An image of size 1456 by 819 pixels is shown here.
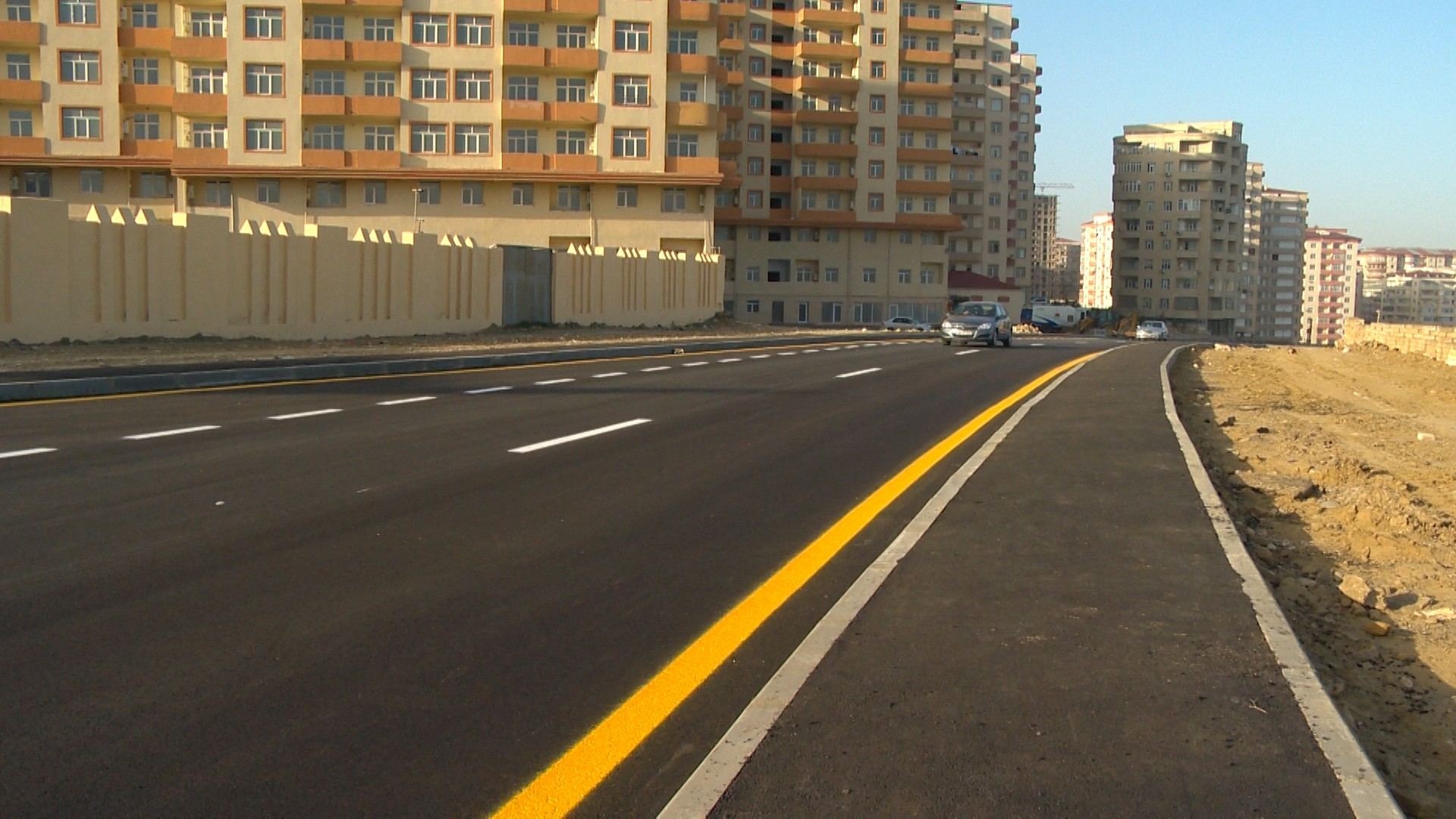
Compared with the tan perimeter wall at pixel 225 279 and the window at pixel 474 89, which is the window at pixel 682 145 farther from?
the tan perimeter wall at pixel 225 279

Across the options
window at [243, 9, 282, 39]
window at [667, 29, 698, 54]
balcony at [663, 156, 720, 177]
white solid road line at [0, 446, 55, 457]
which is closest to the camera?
white solid road line at [0, 446, 55, 457]

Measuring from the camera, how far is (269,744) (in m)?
4.25

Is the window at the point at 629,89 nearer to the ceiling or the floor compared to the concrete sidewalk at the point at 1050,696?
nearer to the ceiling

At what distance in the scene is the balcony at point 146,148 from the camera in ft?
217

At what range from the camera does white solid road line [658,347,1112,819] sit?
12.6ft

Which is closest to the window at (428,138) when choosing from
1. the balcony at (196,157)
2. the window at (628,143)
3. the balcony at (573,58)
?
the balcony at (573,58)

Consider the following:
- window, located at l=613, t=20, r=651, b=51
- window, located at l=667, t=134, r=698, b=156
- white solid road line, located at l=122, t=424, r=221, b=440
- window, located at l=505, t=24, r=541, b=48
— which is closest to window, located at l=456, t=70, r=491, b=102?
window, located at l=505, t=24, r=541, b=48

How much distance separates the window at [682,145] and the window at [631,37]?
4.82m

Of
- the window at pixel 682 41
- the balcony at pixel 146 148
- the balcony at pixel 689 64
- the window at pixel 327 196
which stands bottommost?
the window at pixel 327 196

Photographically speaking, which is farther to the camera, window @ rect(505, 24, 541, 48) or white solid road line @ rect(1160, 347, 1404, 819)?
window @ rect(505, 24, 541, 48)

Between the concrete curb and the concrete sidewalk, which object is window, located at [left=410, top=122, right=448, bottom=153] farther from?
the concrete sidewalk

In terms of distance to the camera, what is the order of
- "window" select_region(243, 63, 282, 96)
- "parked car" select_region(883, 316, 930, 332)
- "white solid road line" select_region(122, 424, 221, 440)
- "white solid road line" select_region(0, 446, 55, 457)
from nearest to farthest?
"white solid road line" select_region(0, 446, 55, 457) < "white solid road line" select_region(122, 424, 221, 440) < "window" select_region(243, 63, 282, 96) < "parked car" select_region(883, 316, 930, 332)

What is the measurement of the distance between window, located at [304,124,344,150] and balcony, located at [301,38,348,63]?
340 centimetres

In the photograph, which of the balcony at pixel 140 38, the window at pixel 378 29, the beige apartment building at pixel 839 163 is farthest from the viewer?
the beige apartment building at pixel 839 163
